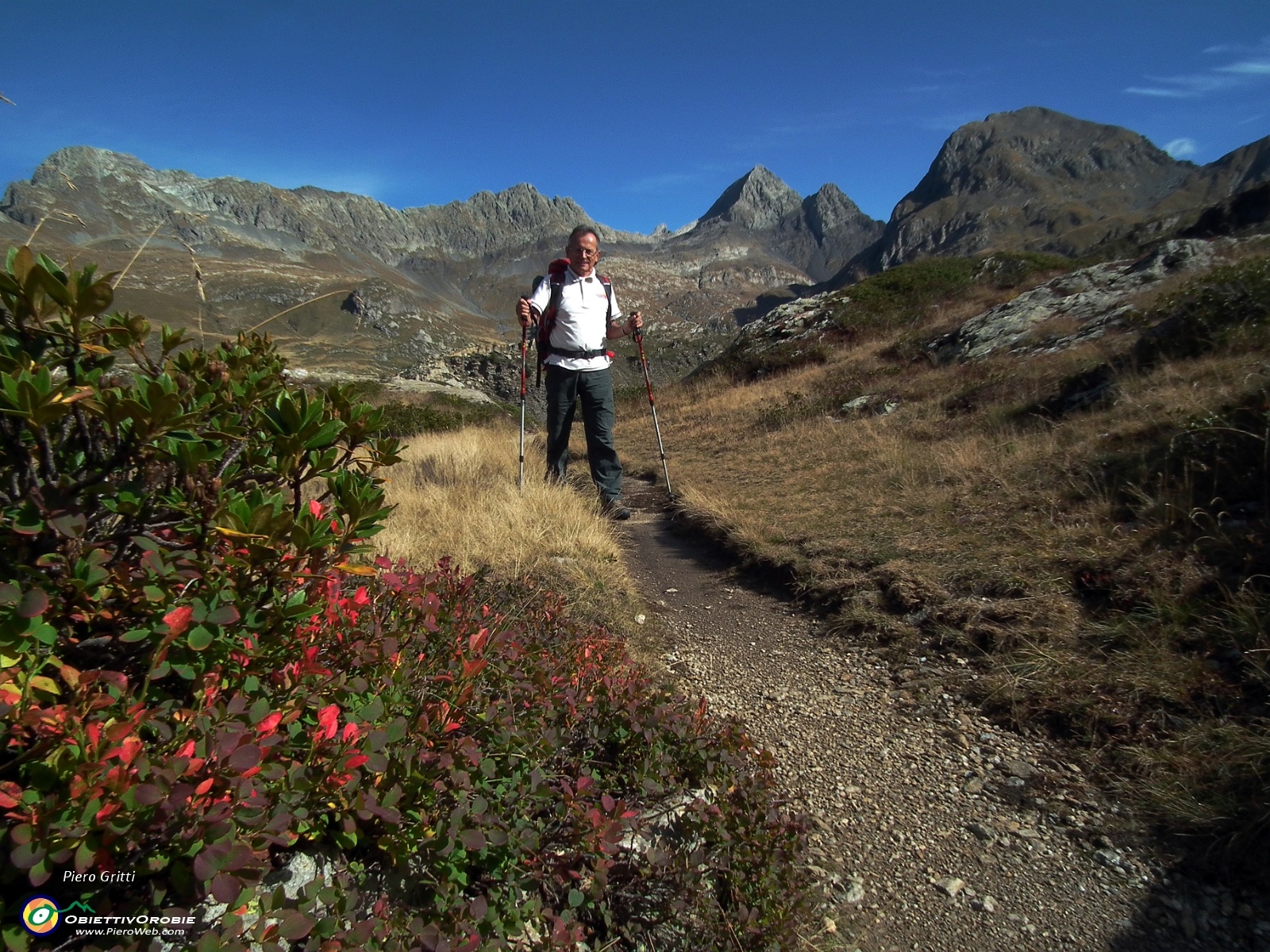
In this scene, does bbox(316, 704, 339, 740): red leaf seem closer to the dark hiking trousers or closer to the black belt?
the dark hiking trousers

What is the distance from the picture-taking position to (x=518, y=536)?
4750 mm

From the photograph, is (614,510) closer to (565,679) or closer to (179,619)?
(565,679)

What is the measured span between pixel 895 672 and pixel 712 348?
51.5 meters

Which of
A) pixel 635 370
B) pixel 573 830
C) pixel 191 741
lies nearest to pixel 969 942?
pixel 573 830

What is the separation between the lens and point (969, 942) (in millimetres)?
2080

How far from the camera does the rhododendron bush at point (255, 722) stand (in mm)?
1154

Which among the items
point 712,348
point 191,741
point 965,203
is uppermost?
point 965,203

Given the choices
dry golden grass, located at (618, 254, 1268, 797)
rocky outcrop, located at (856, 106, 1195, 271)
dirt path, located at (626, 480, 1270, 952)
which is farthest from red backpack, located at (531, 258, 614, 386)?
rocky outcrop, located at (856, 106, 1195, 271)

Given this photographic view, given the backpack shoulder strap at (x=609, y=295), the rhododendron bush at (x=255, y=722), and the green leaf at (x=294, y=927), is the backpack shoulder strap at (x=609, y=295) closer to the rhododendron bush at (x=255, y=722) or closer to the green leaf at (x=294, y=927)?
the rhododendron bush at (x=255, y=722)

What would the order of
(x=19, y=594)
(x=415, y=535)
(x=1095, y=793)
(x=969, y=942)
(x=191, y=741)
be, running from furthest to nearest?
(x=415, y=535) < (x=1095, y=793) < (x=969, y=942) < (x=191, y=741) < (x=19, y=594)

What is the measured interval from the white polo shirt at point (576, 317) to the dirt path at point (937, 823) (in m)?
3.64

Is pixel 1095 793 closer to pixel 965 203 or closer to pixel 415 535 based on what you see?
pixel 415 535

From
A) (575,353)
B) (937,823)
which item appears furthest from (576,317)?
(937,823)

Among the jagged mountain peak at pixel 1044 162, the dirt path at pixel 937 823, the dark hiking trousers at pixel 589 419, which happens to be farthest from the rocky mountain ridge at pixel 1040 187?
the dirt path at pixel 937 823
